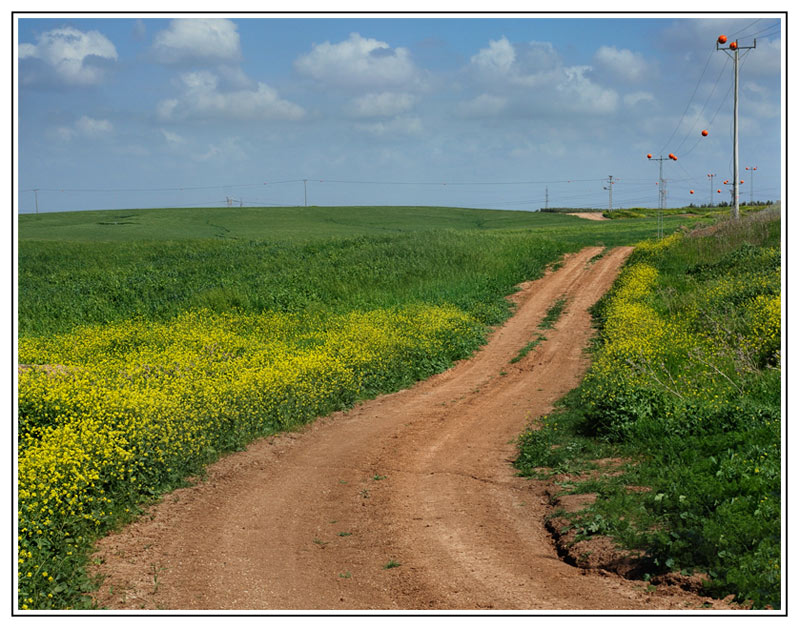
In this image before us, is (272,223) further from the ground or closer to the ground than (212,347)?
further from the ground

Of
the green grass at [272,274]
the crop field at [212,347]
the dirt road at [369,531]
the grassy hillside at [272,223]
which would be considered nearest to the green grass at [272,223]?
the grassy hillside at [272,223]

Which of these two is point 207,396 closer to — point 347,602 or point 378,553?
point 378,553

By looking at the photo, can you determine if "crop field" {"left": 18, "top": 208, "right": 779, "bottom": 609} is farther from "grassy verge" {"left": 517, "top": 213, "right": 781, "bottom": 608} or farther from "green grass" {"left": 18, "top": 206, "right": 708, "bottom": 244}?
"green grass" {"left": 18, "top": 206, "right": 708, "bottom": 244}

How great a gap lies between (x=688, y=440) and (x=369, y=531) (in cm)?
483

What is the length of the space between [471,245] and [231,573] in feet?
105

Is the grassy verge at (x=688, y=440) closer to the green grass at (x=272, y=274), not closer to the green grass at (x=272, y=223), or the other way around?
the green grass at (x=272, y=274)

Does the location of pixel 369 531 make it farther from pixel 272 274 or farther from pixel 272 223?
pixel 272 223

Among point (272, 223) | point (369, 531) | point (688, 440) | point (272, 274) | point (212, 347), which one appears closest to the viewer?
point (369, 531)

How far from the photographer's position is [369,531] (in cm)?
878

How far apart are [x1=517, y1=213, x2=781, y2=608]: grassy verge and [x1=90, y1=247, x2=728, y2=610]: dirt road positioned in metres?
0.59

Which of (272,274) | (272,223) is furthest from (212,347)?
(272,223)

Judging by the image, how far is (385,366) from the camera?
57.9ft

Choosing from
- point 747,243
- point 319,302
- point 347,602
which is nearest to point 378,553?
point 347,602

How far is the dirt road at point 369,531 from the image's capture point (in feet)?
22.6
